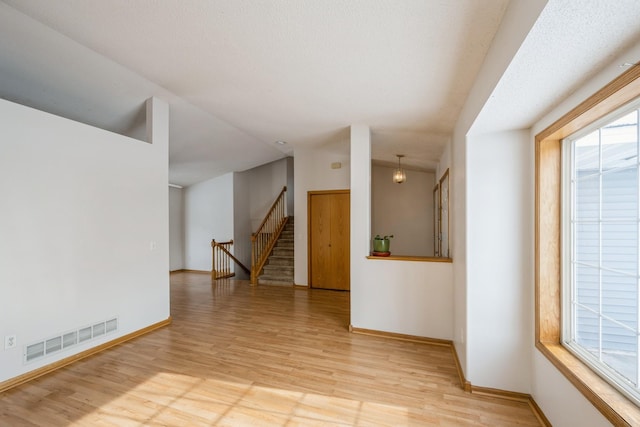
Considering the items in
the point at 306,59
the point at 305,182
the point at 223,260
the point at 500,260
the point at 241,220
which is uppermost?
the point at 306,59

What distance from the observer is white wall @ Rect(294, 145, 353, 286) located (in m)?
6.19

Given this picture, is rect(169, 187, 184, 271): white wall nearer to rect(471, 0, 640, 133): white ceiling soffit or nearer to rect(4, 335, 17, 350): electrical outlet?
rect(4, 335, 17, 350): electrical outlet

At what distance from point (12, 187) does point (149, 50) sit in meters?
1.68

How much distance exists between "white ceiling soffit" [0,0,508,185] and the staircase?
3.61 meters

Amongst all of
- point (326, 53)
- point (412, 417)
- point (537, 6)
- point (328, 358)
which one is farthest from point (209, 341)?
point (537, 6)

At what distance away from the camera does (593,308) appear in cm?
174

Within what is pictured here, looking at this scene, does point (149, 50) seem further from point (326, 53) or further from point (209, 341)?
point (209, 341)

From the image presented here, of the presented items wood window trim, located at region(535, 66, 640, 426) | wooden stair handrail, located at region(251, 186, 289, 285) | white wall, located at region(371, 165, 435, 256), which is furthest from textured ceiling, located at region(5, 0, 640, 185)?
wooden stair handrail, located at region(251, 186, 289, 285)

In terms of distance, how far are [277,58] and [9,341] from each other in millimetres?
3285

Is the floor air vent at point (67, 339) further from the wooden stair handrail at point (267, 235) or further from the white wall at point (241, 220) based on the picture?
the white wall at point (241, 220)

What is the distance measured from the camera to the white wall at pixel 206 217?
8.24 m

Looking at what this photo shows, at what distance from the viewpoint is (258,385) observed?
2.51 metres

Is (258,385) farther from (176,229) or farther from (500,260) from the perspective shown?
(176,229)

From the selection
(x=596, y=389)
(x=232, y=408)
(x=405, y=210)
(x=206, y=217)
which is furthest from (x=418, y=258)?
(x=206, y=217)
